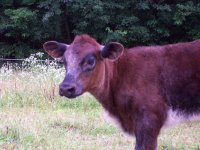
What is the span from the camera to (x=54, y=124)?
902cm

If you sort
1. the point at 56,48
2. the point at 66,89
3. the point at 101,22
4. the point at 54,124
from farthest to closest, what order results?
Answer: the point at 101,22 < the point at 54,124 < the point at 56,48 < the point at 66,89

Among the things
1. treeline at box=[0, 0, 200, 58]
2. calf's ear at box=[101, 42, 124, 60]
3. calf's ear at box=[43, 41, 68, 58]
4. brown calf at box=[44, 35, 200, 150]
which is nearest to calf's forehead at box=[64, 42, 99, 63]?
brown calf at box=[44, 35, 200, 150]

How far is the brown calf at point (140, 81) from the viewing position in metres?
6.34

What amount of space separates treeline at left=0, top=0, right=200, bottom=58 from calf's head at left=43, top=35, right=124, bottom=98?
60.0 ft

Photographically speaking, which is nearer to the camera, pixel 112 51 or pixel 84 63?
pixel 84 63

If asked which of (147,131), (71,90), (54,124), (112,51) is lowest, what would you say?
(54,124)

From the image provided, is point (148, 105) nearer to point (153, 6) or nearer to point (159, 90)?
point (159, 90)

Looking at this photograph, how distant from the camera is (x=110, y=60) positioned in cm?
666

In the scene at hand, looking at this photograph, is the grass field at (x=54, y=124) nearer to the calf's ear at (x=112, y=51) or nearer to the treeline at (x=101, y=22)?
the calf's ear at (x=112, y=51)

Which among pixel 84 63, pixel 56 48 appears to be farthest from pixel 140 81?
pixel 56 48

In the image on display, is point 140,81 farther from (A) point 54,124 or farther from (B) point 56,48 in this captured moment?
(A) point 54,124

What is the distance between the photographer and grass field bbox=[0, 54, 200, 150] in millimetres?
7801

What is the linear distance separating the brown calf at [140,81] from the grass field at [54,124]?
2.34 ft

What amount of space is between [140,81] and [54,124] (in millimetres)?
2880
